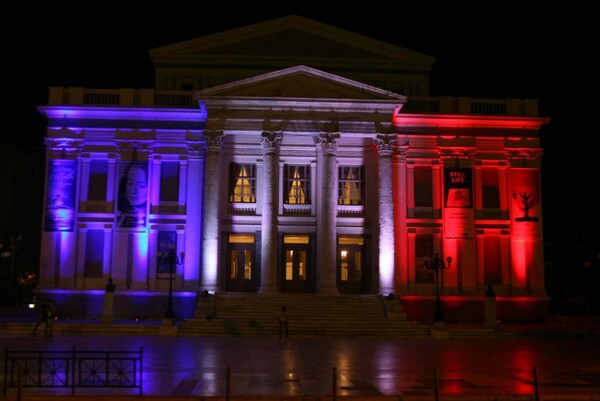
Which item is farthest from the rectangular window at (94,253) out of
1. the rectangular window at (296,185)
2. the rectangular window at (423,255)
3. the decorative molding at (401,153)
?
the rectangular window at (423,255)

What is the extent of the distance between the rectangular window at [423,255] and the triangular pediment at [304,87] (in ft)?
25.8

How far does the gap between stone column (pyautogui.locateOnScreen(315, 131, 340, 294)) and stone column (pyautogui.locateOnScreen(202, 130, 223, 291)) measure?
5.47m

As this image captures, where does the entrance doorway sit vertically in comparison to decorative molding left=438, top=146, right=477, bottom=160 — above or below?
below

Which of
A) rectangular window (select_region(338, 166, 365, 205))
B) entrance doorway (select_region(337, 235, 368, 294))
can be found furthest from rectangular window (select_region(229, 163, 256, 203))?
entrance doorway (select_region(337, 235, 368, 294))

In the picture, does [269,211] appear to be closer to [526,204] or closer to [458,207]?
[458,207]

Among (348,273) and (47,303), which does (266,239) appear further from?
(47,303)

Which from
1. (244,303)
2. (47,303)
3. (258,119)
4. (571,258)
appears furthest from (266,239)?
(571,258)

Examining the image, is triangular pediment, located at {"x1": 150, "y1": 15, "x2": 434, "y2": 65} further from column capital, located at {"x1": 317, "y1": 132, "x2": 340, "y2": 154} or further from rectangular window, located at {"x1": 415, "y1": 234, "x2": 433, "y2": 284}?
rectangular window, located at {"x1": 415, "y1": 234, "x2": 433, "y2": 284}

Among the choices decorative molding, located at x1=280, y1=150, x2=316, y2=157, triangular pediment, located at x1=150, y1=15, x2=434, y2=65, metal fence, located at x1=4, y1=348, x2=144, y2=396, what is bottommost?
metal fence, located at x1=4, y1=348, x2=144, y2=396

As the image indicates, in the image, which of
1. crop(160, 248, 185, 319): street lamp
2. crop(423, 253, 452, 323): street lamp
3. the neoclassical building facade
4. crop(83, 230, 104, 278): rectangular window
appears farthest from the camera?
crop(83, 230, 104, 278): rectangular window

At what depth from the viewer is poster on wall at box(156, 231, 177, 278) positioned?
124 ft

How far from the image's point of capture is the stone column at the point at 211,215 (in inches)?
1420

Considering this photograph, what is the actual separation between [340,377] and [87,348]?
32.6ft

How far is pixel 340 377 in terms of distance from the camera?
668 inches
